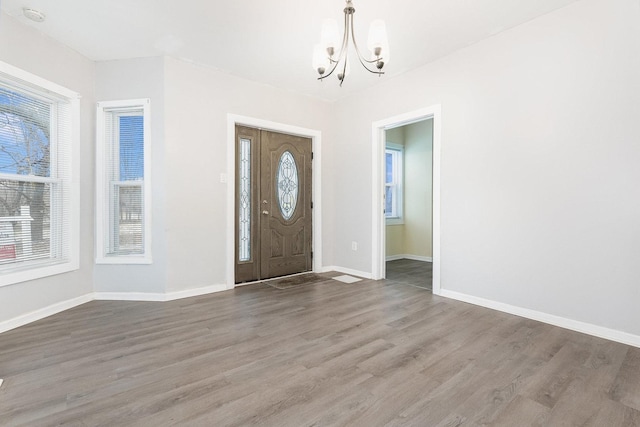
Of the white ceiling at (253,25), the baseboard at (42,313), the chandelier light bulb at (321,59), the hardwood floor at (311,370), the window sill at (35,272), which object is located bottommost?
the hardwood floor at (311,370)

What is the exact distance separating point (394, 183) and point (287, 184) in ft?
8.61

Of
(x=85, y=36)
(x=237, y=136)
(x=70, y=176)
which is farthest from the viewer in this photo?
(x=237, y=136)

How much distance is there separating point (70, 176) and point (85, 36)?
1.40 metres

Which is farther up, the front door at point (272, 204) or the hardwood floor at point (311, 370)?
the front door at point (272, 204)

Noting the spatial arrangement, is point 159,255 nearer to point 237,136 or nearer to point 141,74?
point 237,136

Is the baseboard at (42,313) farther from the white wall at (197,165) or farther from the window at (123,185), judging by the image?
the white wall at (197,165)

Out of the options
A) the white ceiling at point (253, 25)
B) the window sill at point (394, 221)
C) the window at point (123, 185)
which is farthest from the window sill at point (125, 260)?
the window sill at point (394, 221)

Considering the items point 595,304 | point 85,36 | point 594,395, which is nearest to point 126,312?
point 85,36

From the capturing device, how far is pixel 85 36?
305 cm

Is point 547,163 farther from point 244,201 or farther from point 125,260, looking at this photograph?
point 125,260

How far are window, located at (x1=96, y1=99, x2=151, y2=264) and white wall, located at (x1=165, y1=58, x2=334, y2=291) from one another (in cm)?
29

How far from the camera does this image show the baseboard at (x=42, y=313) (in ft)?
8.74

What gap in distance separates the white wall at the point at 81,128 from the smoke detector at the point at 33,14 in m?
0.16

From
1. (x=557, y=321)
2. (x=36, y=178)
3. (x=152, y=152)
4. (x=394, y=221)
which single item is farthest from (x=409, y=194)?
(x=36, y=178)
